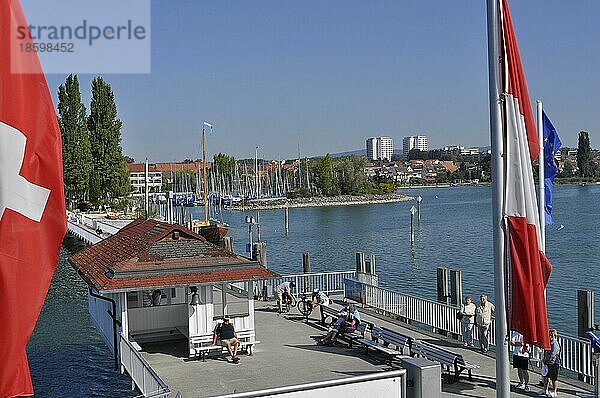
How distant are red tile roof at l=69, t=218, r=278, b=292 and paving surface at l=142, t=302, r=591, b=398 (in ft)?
6.11

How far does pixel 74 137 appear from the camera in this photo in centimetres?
8606

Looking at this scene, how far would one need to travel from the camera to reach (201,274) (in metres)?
18.0

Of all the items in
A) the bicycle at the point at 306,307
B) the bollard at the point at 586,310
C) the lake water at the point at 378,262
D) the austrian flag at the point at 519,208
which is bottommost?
the lake water at the point at 378,262

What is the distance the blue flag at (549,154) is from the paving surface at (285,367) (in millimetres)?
4303

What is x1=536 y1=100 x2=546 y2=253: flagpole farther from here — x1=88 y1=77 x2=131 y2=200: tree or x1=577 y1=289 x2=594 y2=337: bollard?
x1=88 y1=77 x2=131 y2=200: tree

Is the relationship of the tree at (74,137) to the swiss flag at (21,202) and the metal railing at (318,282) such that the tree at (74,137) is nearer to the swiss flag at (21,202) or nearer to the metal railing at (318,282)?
the metal railing at (318,282)

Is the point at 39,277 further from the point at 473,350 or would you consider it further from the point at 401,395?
the point at 473,350

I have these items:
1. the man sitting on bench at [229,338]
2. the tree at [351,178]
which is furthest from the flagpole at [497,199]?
the tree at [351,178]

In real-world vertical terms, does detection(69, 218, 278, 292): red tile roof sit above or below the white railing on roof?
above

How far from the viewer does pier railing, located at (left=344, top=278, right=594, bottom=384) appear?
15.7 m

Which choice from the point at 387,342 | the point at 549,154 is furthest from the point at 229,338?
the point at 549,154

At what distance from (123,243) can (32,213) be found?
16304mm

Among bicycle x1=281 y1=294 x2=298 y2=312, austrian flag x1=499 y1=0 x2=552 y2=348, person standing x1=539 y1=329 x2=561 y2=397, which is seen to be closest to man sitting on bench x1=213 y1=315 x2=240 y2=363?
bicycle x1=281 y1=294 x2=298 y2=312

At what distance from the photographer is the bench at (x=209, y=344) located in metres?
17.7
